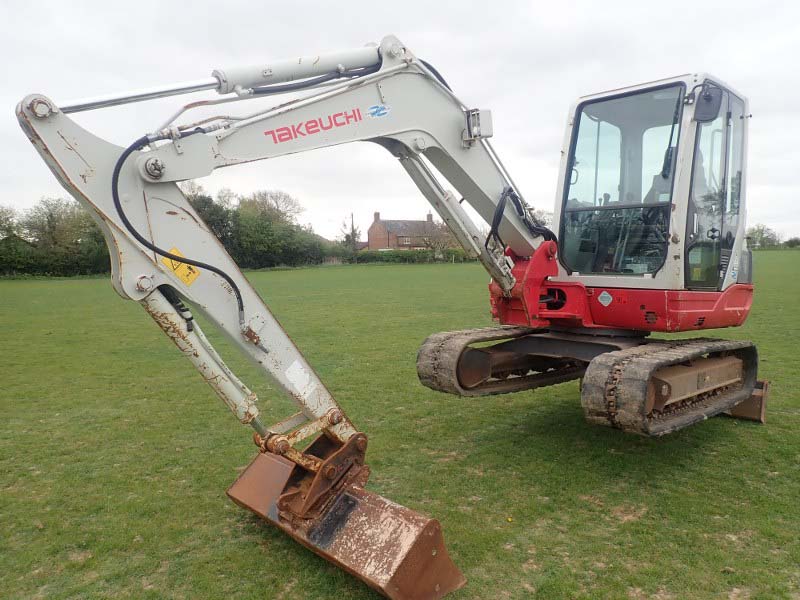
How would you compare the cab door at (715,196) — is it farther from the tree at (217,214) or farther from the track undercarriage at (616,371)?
the tree at (217,214)

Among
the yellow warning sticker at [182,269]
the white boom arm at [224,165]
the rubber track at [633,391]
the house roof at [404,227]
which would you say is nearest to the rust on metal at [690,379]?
the rubber track at [633,391]

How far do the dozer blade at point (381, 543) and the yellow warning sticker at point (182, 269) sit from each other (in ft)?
5.29

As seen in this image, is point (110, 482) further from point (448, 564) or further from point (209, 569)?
point (448, 564)

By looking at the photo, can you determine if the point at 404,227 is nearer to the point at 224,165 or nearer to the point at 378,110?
the point at 378,110

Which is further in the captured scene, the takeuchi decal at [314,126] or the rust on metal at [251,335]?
the takeuchi decal at [314,126]

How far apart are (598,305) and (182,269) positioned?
3.94 m

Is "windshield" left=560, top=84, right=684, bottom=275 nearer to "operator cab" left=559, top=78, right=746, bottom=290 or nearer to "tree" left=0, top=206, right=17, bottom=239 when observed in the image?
"operator cab" left=559, top=78, right=746, bottom=290

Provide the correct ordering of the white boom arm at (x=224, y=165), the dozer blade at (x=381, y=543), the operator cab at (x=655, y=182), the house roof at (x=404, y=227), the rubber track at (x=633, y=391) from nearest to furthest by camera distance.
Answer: the white boom arm at (x=224, y=165) → the dozer blade at (x=381, y=543) → the rubber track at (x=633, y=391) → the operator cab at (x=655, y=182) → the house roof at (x=404, y=227)

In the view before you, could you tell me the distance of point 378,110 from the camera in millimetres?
4367

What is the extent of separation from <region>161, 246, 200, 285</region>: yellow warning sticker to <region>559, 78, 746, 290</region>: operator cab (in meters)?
3.82

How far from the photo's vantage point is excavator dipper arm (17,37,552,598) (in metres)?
3.25

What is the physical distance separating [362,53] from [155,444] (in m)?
4.53

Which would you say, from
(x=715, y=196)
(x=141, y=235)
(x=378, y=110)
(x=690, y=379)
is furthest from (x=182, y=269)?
(x=715, y=196)

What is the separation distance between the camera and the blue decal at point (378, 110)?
14.1 feet
